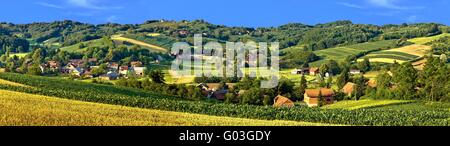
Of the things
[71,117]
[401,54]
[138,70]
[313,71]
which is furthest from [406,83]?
[401,54]

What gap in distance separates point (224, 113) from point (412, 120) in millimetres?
12920

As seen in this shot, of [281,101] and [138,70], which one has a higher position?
[138,70]

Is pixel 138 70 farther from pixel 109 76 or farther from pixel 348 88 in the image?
pixel 348 88

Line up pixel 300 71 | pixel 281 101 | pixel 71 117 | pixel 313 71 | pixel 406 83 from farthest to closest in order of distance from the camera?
pixel 300 71 → pixel 313 71 → pixel 281 101 → pixel 406 83 → pixel 71 117

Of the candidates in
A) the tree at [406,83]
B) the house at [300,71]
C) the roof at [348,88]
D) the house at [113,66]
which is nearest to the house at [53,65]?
the house at [113,66]

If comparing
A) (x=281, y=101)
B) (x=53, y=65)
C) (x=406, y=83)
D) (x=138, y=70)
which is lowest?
(x=281, y=101)

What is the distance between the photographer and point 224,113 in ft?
138

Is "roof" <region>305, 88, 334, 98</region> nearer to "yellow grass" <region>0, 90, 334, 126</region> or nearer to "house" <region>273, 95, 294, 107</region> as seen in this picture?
"house" <region>273, 95, 294, 107</region>

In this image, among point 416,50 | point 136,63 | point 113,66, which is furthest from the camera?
point 416,50

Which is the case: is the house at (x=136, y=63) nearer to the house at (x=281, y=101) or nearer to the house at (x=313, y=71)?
the house at (x=313, y=71)

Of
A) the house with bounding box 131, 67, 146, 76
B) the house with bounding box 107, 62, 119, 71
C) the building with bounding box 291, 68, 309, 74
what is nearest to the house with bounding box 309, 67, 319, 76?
the building with bounding box 291, 68, 309, 74
